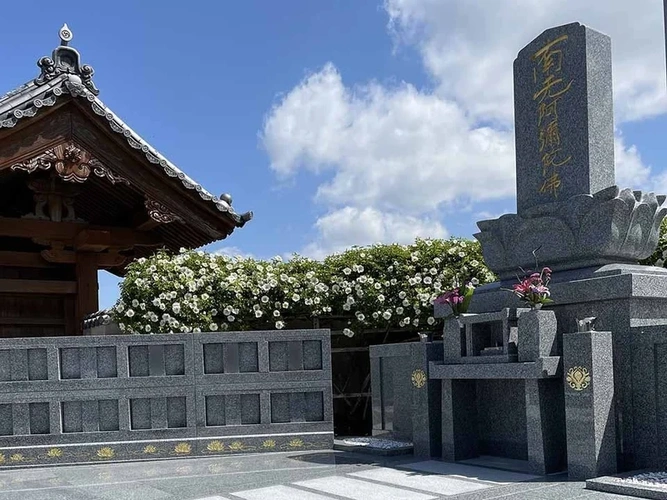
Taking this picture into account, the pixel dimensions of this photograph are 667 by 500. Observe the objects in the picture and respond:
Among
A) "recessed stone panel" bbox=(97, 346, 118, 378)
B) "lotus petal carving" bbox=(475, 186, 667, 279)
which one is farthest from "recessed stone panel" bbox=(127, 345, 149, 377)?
"lotus petal carving" bbox=(475, 186, 667, 279)

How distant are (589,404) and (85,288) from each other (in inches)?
381

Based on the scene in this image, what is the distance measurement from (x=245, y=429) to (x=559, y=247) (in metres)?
4.83

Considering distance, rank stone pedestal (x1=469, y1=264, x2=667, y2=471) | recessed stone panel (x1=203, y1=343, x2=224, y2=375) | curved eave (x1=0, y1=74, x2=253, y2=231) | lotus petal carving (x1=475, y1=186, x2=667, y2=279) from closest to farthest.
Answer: stone pedestal (x1=469, y1=264, x2=667, y2=471) < lotus petal carving (x1=475, y1=186, x2=667, y2=279) < recessed stone panel (x1=203, y1=343, x2=224, y2=375) < curved eave (x1=0, y1=74, x2=253, y2=231)

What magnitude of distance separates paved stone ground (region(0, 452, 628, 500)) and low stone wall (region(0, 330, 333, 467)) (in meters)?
0.35

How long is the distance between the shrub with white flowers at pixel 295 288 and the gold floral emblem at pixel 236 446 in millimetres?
2182

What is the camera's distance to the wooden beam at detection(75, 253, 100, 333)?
1358 cm

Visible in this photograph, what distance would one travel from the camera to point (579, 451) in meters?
7.02

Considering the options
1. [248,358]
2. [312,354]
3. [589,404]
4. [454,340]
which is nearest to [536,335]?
[589,404]

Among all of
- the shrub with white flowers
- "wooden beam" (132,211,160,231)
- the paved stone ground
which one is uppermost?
"wooden beam" (132,211,160,231)

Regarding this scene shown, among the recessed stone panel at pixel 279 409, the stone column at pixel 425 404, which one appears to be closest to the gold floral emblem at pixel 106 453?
the recessed stone panel at pixel 279 409

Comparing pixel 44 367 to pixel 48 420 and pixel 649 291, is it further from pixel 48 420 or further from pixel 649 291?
pixel 649 291

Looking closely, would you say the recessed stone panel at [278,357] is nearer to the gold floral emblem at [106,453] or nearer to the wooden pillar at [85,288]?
the gold floral emblem at [106,453]

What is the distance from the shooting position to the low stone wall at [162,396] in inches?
381

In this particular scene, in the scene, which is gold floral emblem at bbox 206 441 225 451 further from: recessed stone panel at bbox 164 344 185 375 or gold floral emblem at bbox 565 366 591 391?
gold floral emblem at bbox 565 366 591 391
